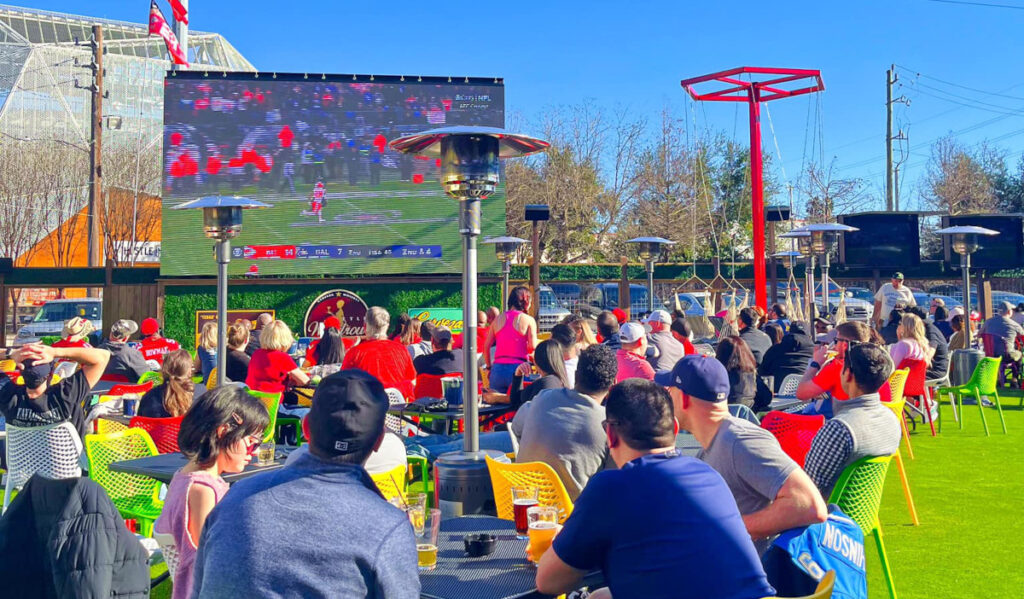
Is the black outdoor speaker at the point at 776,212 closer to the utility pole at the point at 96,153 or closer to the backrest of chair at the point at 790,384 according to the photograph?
the backrest of chair at the point at 790,384

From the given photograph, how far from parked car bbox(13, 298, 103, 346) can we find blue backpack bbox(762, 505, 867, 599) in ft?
58.3

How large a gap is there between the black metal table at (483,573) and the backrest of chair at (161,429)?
2610mm

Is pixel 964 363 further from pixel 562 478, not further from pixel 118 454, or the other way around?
pixel 118 454

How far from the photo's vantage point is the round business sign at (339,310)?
65.9 feet

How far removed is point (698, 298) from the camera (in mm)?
21297

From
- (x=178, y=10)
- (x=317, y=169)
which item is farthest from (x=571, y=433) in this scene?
(x=178, y=10)

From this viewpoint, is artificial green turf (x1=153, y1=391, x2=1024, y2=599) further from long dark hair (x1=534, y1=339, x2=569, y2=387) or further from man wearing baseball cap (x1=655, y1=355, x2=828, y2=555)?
long dark hair (x1=534, y1=339, x2=569, y2=387)


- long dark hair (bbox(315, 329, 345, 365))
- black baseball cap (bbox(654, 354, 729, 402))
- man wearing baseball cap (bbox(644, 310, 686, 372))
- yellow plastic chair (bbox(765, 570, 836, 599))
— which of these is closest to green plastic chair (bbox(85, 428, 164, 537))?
black baseball cap (bbox(654, 354, 729, 402))

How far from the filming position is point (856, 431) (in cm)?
376

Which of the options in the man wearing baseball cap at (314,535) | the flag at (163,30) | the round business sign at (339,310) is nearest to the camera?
the man wearing baseball cap at (314,535)

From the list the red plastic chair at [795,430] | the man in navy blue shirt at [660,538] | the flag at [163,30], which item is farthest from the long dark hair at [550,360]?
the flag at [163,30]

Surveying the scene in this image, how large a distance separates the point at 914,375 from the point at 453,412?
16.0 ft

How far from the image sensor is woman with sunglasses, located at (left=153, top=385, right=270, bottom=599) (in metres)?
2.76

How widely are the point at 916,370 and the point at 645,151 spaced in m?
26.6
